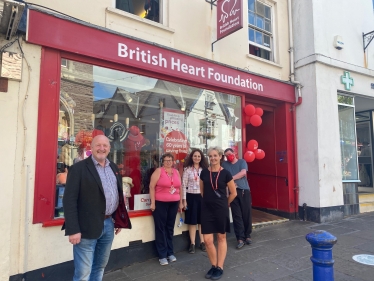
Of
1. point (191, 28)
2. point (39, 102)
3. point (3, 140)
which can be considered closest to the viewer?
point (3, 140)

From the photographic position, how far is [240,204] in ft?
17.9

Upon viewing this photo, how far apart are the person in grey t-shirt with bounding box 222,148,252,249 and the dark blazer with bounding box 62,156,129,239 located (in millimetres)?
3003

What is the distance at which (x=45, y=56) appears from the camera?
4004 mm

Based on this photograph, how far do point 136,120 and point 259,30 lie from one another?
162 inches

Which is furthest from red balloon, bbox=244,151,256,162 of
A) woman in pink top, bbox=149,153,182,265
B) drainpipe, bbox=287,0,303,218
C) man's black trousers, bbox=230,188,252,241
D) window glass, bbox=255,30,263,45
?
window glass, bbox=255,30,263,45

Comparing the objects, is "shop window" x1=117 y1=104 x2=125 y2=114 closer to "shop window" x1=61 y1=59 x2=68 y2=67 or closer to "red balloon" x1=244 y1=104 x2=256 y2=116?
"shop window" x1=61 y1=59 x2=68 y2=67

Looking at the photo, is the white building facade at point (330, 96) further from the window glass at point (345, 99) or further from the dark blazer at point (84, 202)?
the dark blazer at point (84, 202)

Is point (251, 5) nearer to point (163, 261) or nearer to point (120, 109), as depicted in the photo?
point (120, 109)

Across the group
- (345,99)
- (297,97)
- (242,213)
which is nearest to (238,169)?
(242,213)

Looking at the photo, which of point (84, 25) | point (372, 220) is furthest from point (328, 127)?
point (84, 25)

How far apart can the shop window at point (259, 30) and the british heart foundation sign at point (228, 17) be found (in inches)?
54.1

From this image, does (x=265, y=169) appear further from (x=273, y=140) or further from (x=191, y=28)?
(x=191, y=28)

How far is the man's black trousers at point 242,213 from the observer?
5.33 m

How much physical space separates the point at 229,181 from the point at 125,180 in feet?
6.17
